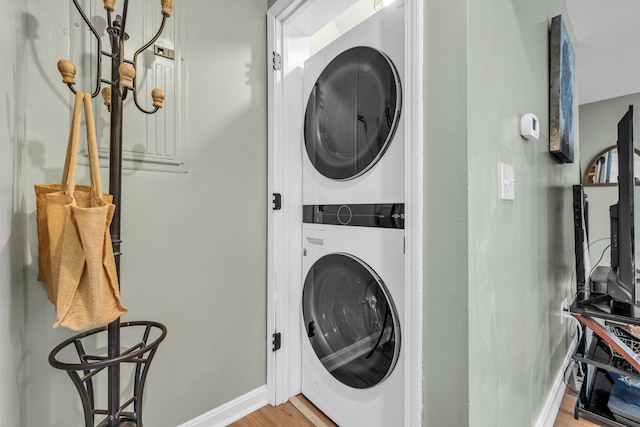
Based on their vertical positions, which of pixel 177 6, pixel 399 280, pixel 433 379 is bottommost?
pixel 433 379

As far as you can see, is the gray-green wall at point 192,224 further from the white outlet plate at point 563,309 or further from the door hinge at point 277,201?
the white outlet plate at point 563,309

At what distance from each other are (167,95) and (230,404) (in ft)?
4.70

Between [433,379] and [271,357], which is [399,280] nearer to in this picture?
[433,379]

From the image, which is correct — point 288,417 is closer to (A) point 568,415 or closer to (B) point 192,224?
(B) point 192,224

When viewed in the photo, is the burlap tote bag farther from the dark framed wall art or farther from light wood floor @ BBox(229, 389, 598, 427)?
the dark framed wall art

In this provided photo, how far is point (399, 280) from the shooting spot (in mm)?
1113

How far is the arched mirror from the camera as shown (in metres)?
3.39

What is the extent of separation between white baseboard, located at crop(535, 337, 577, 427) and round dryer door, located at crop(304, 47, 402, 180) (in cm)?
153

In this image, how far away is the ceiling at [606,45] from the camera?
1.91 meters

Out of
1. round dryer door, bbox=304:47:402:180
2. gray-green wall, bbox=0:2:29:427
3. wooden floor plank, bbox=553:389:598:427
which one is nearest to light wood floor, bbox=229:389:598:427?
wooden floor plank, bbox=553:389:598:427

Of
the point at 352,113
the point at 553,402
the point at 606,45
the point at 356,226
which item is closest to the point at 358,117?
the point at 352,113

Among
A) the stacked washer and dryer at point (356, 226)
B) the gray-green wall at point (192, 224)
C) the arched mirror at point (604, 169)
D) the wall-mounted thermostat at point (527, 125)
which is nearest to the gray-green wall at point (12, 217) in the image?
the gray-green wall at point (192, 224)

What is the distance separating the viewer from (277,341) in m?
1.52

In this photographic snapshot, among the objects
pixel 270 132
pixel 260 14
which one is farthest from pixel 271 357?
pixel 260 14
